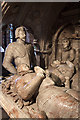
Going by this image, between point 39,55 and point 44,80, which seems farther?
point 39,55

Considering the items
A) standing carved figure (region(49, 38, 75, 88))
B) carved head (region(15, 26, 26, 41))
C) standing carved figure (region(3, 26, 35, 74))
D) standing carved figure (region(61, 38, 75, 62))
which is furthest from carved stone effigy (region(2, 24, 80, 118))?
standing carved figure (region(61, 38, 75, 62))

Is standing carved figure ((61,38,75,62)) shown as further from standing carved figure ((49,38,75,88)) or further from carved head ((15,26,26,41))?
carved head ((15,26,26,41))

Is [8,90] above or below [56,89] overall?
below

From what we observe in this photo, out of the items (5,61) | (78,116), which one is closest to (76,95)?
(78,116)

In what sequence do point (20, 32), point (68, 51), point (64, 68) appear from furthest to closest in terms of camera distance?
point (68, 51), point (64, 68), point (20, 32)

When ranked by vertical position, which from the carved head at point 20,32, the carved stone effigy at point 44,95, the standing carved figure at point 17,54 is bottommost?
the carved stone effigy at point 44,95

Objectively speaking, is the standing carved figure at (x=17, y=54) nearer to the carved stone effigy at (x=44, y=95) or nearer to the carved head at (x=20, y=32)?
the carved head at (x=20, y=32)

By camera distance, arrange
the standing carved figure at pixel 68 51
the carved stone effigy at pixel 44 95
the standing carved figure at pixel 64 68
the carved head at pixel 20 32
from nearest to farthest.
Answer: the carved stone effigy at pixel 44 95 → the standing carved figure at pixel 64 68 → the carved head at pixel 20 32 → the standing carved figure at pixel 68 51

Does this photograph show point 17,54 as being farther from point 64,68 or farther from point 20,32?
point 64,68

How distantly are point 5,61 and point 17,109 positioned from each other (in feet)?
4.56

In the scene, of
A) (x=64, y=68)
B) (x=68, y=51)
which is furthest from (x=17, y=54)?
(x=68, y=51)

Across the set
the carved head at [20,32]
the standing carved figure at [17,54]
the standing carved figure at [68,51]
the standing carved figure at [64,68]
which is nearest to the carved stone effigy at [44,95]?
the standing carved figure at [64,68]

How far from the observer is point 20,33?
3156 mm

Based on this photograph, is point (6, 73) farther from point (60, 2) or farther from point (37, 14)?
point (60, 2)
